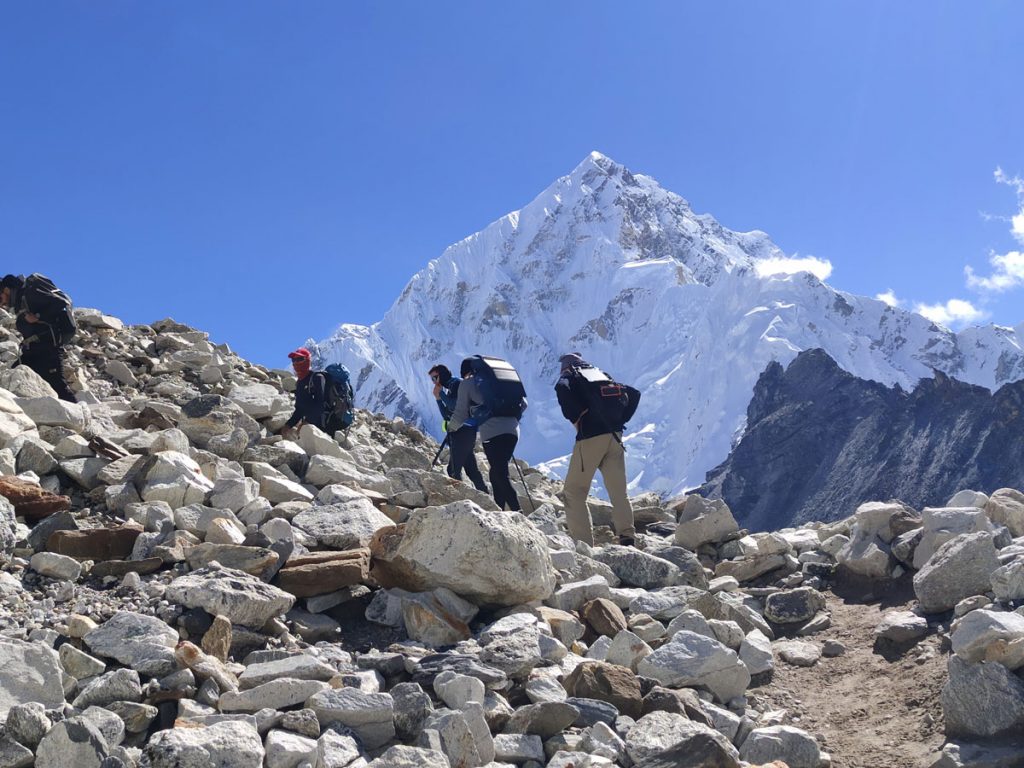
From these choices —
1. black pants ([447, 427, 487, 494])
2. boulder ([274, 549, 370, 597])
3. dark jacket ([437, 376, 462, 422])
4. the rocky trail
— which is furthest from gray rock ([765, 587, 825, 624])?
dark jacket ([437, 376, 462, 422])

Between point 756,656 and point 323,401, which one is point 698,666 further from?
point 323,401

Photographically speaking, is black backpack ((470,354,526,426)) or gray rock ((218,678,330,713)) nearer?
gray rock ((218,678,330,713))

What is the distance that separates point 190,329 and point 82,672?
39.1 feet

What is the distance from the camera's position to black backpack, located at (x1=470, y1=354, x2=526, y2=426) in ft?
30.0

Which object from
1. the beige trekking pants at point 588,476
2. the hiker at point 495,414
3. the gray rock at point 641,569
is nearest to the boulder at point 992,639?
the gray rock at point 641,569

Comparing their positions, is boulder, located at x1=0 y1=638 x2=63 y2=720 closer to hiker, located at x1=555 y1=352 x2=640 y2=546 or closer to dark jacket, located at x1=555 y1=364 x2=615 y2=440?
hiker, located at x1=555 y1=352 x2=640 y2=546

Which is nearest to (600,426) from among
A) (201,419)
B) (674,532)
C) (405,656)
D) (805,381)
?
(674,532)

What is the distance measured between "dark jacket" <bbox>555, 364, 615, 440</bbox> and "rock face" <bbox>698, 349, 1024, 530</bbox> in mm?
94236

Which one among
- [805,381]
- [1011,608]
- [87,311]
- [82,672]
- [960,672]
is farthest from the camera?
[805,381]

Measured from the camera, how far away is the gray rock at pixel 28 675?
3.81 meters

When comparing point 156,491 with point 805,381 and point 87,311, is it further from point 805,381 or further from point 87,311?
point 805,381

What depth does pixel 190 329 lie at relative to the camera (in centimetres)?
1534

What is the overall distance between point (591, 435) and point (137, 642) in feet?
17.0

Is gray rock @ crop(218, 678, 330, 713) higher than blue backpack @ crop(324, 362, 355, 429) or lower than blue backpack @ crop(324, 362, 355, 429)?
lower
